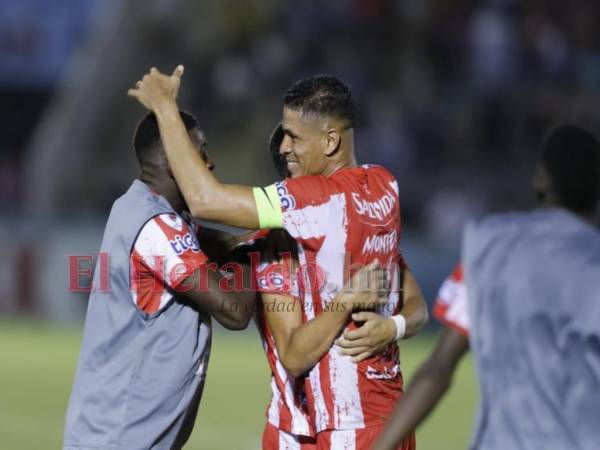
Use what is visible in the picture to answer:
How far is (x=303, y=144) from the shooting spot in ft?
15.4

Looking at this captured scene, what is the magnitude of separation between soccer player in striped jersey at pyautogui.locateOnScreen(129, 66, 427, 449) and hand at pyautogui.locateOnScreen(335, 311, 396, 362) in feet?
0.11

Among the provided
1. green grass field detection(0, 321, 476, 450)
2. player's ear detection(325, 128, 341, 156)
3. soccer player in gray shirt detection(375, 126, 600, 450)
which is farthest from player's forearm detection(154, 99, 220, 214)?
green grass field detection(0, 321, 476, 450)

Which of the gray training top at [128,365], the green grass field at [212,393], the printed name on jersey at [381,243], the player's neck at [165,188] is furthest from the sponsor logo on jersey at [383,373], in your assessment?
the green grass field at [212,393]

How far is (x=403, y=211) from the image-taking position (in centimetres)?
1603

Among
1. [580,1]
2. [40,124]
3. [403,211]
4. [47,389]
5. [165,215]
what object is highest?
[580,1]

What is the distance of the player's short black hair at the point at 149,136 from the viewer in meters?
4.70

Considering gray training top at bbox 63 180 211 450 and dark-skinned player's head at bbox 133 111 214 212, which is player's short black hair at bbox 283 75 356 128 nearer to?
dark-skinned player's head at bbox 133 111 214 212

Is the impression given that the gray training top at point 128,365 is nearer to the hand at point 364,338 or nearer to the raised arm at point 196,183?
the raised arm at point 196,183

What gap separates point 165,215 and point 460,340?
150cm

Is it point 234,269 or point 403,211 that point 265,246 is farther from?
point 403,211

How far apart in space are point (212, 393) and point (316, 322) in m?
7.17

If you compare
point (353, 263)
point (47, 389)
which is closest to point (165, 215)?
point (353, 263)

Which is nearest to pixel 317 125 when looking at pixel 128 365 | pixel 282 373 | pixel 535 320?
pixel 282 373

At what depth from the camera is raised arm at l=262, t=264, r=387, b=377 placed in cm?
443
